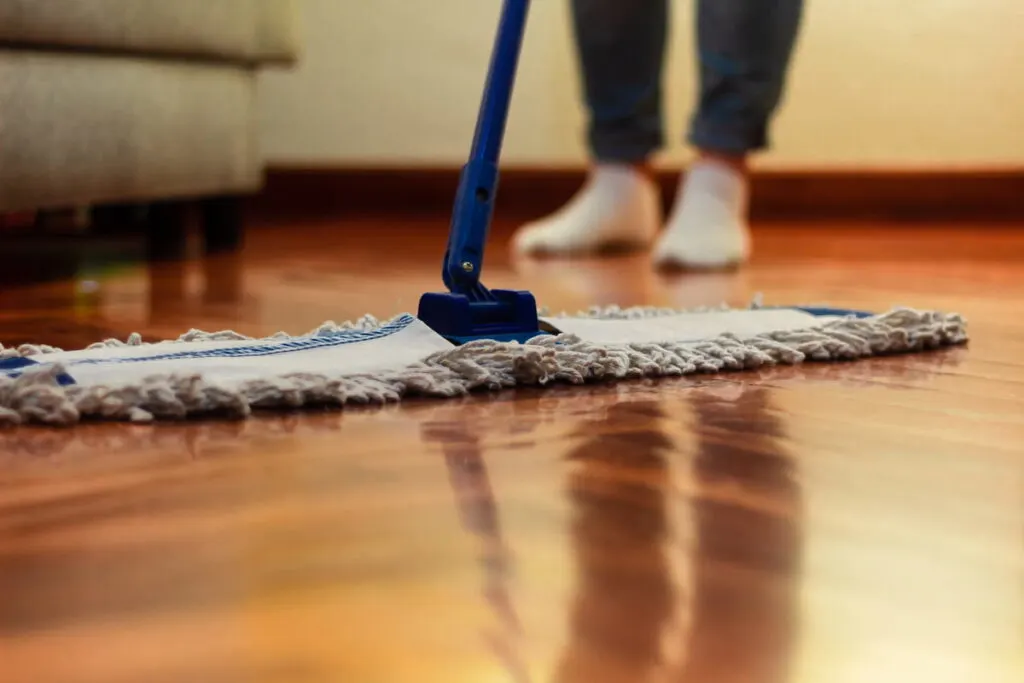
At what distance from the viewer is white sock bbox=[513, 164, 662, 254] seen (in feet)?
6.26

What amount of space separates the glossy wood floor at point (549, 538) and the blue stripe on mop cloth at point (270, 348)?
68mm

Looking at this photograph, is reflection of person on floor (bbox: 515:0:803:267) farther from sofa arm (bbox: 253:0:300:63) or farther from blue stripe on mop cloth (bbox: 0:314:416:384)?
blue stripe on mop cloth (bbox: 0:314:416:384)

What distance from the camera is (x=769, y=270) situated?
1.64 m

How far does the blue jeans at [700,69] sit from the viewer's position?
67.3 inches

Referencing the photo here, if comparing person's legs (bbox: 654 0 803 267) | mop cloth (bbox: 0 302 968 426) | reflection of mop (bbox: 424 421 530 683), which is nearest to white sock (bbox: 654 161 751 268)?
person's legs (bbox: 654 0 803 267)

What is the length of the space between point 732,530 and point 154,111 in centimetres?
122

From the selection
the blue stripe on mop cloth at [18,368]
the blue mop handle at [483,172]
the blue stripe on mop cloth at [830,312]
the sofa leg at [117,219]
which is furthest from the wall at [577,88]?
the blue stripe on mop cloth at [18,368]

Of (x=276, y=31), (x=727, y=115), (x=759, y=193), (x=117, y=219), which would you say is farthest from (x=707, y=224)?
(x=759, y=193)

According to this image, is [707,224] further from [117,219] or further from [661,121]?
[117,219]

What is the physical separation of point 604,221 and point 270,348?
1.21 metres

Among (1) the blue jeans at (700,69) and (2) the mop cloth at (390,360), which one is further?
(1) the blue jeans at (700,69)

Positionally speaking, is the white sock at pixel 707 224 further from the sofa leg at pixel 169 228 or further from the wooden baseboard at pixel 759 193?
the wooden baseboard at pixel 759 193

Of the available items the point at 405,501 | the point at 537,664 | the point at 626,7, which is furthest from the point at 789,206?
the point at 537,664

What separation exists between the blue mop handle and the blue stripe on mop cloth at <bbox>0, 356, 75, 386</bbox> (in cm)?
23
